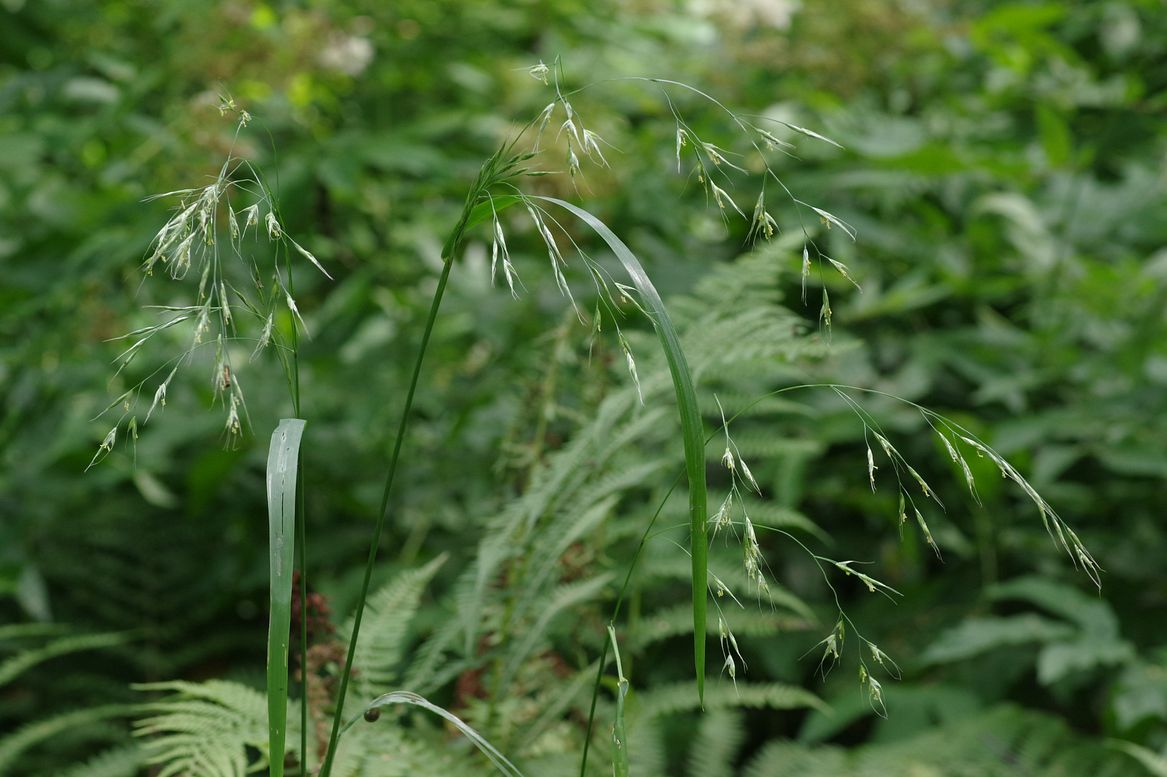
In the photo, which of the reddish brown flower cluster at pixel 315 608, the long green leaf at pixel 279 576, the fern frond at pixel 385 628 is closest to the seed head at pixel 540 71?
the long green leaf at pixel 279 576

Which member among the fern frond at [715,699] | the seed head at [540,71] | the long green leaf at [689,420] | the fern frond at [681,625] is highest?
the seed head at [540,71]

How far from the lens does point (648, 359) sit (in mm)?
1558

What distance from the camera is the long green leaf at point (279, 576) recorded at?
0.64 meters

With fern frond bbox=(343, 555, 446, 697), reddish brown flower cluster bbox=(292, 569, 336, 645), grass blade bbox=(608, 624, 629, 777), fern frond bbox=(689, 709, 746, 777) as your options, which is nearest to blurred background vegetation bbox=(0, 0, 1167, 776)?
fern frond bbox=(689, 709, 746, 777)

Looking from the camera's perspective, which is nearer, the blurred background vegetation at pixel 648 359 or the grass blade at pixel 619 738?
the grass blade at pixel 619 738

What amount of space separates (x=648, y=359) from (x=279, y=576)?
97 centimetres

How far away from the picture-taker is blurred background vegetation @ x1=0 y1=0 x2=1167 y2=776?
69.7 inches

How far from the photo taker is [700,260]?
219 centimetres

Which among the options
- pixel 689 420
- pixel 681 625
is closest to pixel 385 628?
pixel 681 625

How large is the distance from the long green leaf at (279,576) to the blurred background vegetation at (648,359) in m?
0.76

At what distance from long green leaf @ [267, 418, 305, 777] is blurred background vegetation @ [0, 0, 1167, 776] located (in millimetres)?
756

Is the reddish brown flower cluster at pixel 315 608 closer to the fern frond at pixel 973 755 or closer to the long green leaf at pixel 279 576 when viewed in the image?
the long green leaf at pixel 279 576

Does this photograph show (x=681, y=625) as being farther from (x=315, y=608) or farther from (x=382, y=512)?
(x=382, y=512)

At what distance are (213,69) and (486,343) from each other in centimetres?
82
